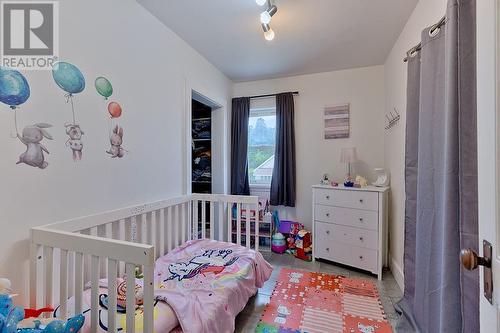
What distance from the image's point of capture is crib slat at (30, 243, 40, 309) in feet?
3.91

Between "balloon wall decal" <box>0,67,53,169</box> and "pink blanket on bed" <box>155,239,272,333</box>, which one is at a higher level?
"balloon wall decal" <box>0,67,53,169</box>

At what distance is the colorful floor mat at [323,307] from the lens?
5.72 ft

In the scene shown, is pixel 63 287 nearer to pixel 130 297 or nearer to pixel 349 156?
pixel 130 297

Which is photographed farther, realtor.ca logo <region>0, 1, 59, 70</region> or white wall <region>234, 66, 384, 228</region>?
white wall <region>234, 66, 384, 228</region>

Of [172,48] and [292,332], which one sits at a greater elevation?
[172,48]

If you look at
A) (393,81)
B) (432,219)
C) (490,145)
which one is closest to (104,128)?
(490,145)

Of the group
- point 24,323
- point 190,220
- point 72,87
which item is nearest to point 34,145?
point 72,87

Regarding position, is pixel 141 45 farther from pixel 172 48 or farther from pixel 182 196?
pixel 182 196

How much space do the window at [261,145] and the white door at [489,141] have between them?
9.47ft

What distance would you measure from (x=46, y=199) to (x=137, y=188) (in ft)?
2.04

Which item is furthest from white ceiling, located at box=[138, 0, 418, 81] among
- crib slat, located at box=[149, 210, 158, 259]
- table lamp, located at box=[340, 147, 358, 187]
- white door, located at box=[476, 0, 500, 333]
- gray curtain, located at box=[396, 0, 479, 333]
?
crib slat, located at box=[149, 210, 158, 259]

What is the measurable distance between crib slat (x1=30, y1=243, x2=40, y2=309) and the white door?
1804 mm

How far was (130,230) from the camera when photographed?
1.78 metres

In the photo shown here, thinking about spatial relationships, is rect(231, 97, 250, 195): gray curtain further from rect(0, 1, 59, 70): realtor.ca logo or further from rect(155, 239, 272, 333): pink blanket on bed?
rect(0, 1, 59, 70): realtor.ca logo
